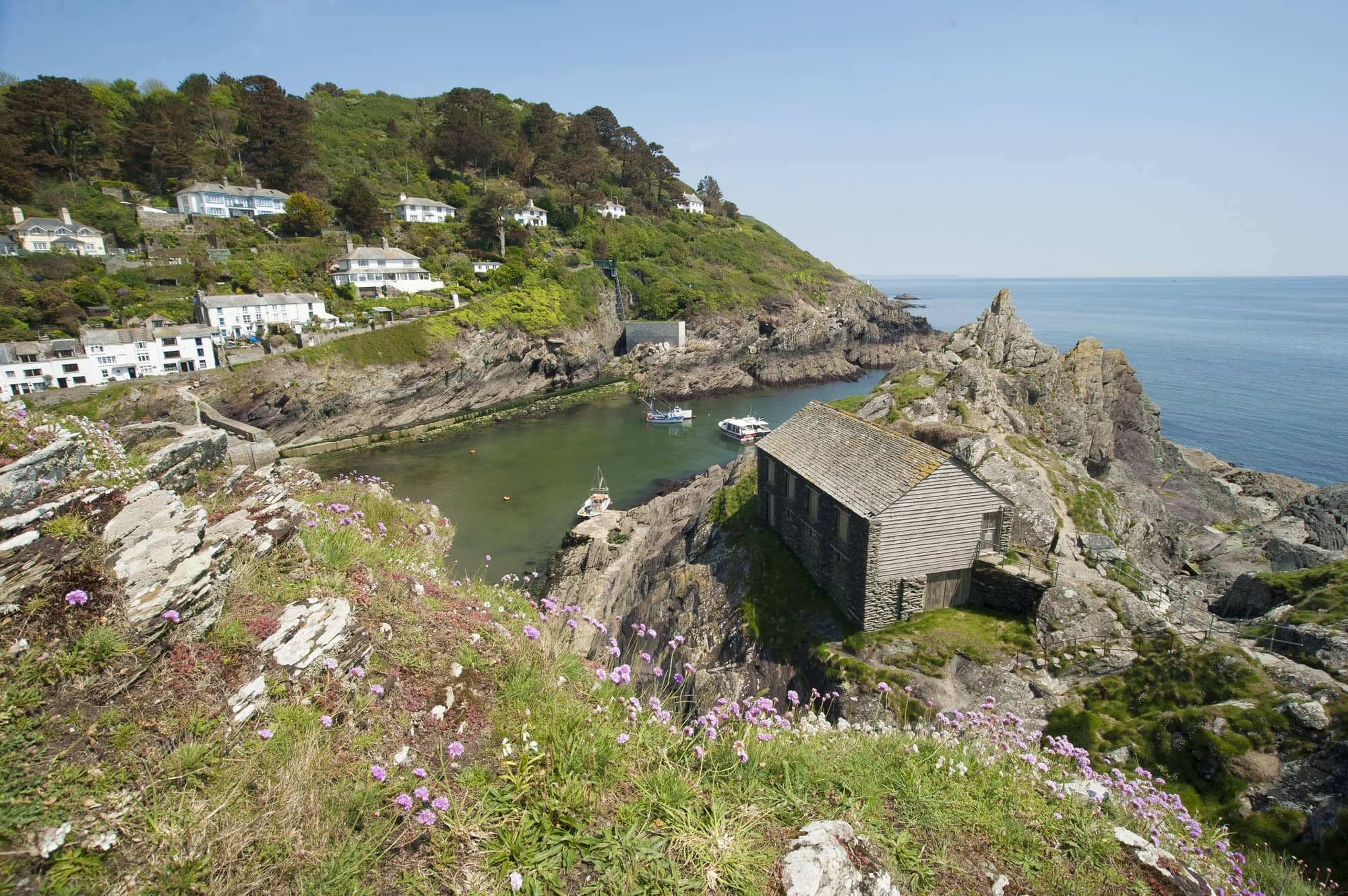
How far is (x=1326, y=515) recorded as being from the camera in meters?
26.0

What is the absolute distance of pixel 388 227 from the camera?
3221 inches

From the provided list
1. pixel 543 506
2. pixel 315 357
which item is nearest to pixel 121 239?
pixel 315 357

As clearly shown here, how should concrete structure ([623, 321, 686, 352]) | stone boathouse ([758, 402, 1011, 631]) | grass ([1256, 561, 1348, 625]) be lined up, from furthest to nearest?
concrete structure ([623, 321, 686, 352]) → stone boathouse ([758, 402, 1011, 631]) → grass ([1256, 561, 1348, 625])

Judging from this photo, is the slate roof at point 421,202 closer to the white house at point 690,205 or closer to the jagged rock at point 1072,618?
the white house at point 690,205

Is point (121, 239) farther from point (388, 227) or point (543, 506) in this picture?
point (543, 506)

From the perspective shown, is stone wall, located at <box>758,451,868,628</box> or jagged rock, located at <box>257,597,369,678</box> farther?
stone wall, located at <box>758,451,868,628</box>

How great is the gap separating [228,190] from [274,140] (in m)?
16.2

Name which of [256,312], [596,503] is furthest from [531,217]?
[596,503]

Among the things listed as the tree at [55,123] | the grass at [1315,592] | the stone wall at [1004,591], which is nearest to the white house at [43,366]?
the tree at [55,123]

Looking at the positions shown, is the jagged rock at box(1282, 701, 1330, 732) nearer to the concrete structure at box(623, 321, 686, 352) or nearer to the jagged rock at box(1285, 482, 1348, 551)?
the jagged rock at box(1285, 482, 1348, 551)

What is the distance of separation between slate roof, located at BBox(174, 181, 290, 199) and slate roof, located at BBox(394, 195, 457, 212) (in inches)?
574

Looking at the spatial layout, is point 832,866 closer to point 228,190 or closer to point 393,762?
point 393,762

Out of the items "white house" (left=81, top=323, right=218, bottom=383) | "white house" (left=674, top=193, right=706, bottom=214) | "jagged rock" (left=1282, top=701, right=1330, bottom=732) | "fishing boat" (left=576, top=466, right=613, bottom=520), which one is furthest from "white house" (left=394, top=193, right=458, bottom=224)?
"jagged rock" (left=1282, top=701, right=1330, bottom=732)

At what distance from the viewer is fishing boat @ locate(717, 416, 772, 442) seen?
51156 mm
